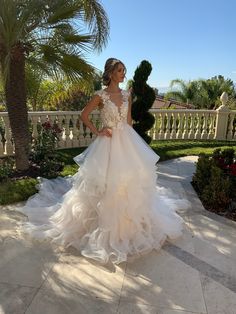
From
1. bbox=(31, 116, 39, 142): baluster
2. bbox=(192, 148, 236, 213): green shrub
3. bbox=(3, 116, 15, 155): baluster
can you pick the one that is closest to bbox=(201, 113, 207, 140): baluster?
bbox=(192, 148, 236, 213): green shrub

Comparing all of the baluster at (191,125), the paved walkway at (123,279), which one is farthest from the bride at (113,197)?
the baluster at (191,125)

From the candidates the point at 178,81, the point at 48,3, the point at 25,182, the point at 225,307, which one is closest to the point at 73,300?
the point at 225,307

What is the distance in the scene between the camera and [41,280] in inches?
108

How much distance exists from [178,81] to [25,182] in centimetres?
1915

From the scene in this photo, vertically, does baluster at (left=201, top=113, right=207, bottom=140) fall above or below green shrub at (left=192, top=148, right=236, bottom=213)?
above

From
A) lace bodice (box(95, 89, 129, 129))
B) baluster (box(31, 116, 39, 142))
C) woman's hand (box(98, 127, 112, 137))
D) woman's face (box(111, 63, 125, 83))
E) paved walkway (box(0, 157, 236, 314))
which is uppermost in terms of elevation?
woman's face (box(111, 63, 125, 83))

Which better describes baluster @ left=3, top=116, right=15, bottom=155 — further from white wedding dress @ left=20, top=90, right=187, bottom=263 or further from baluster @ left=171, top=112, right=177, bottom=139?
baluster @ left=171, top=112, right=177, bottom=139

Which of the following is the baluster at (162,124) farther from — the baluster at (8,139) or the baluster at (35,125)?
the baluster at (8,139)

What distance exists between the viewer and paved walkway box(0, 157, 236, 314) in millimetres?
2446

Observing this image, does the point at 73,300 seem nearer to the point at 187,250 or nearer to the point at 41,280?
the point at 41,280

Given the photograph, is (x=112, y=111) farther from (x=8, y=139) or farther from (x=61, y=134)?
(x=61, y=134)

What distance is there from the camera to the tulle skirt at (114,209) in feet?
10.6

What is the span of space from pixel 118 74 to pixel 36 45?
2.36 metres

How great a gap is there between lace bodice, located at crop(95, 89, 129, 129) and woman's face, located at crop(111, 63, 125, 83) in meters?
0.16
